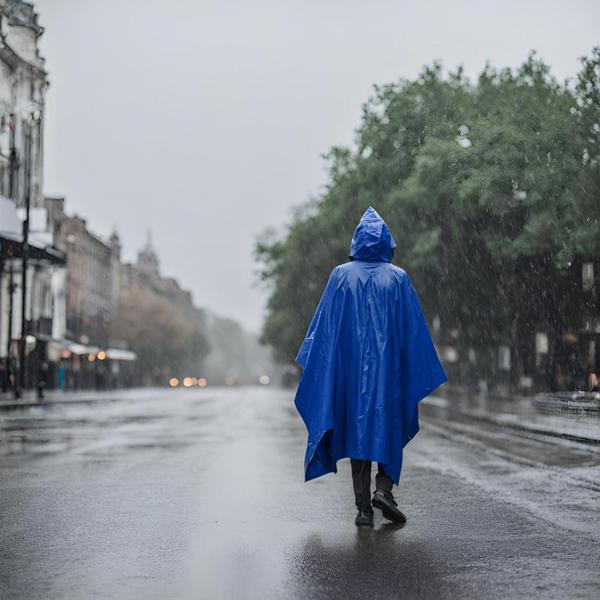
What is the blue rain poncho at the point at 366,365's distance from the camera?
6.63m

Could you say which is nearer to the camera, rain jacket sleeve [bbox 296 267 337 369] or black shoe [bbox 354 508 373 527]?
black shoe [bbox 354 508 373 527]

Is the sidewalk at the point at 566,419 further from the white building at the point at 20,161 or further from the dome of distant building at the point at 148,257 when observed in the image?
the dome of distant building at the point at 148,257

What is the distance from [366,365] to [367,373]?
56 mm

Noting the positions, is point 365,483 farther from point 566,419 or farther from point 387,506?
point 566,419

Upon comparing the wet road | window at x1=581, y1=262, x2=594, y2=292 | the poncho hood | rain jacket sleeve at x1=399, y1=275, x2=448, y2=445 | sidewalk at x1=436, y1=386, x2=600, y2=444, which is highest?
window at x1=581, y1=262, x2=594, y2=292

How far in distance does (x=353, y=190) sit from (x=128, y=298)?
71.2 m

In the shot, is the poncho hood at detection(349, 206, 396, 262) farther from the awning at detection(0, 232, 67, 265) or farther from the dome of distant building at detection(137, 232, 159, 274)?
the dome of distant building at detection(137, 232, 159, 274)

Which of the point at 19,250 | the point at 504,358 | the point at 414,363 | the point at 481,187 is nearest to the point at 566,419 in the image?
the point at 481,187

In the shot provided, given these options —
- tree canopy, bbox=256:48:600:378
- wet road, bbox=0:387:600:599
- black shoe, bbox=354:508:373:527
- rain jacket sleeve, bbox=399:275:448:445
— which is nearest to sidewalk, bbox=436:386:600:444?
wet road, bbox=0:387:600:599

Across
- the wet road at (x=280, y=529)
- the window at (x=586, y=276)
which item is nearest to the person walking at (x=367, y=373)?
the wet road at (x=280, y=529)

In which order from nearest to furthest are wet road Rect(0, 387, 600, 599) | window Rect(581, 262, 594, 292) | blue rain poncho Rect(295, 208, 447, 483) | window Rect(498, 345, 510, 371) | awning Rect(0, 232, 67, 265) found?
wet road Rect(0, 387, 600, 599) < blue rain poncho Rect(295, 208, 447, 483) < window Rect(581, 262, 594, 292) < awning Rect(0, 232, 67, 265) < window Rect(498, 345, 510, 371)

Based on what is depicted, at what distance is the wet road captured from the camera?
4.98 meters

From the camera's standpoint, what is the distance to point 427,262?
112ft

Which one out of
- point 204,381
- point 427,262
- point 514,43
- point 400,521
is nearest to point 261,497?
point 400,521
